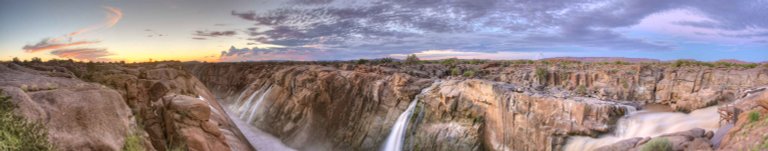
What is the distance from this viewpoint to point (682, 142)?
51.0 ft

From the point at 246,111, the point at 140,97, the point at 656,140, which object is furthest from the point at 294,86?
the point at 656,140

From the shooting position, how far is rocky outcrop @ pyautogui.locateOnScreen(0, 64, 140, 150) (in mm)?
9695

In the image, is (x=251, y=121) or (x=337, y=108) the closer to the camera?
(x=337, y=108)

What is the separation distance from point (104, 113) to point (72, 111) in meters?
0.87

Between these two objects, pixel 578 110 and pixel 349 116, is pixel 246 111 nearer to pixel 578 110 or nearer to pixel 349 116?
pixel 349 116

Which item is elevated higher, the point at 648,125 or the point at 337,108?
the point at 648,125

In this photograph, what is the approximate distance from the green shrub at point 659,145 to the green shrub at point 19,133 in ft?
54.2

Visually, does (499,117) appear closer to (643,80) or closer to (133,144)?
(643,80)

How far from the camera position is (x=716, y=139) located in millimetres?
15781

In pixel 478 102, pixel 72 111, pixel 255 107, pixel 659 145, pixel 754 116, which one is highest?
pixel 72 111

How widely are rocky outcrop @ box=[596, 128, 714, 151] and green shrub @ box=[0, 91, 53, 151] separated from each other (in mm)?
17242

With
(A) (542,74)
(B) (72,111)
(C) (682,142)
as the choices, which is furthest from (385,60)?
(B) (72,111)

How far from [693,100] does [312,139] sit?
22830 mm

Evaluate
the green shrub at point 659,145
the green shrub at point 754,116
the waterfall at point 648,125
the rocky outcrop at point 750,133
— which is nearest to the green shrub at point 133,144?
the green shrub at point 659,145
